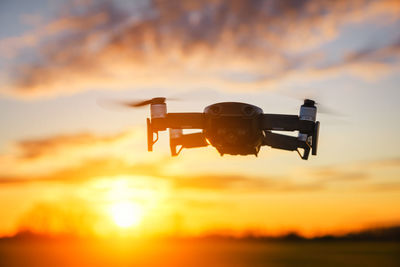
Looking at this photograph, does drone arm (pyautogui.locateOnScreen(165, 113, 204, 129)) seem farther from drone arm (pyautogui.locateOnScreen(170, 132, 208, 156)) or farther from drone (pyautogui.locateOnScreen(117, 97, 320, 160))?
drone arm (pyautogui.locateOnScreen(170, 132, 208, 156))

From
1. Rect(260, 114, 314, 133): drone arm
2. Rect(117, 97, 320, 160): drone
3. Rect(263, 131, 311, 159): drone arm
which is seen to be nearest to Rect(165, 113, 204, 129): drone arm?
Rect(117, 97, 320, 160): drone

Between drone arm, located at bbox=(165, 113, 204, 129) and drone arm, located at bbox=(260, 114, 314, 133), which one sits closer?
drone arm, located at bbox=(260, 114, 314, 133)

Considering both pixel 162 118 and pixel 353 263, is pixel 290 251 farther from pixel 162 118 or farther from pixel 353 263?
pixel 162 118

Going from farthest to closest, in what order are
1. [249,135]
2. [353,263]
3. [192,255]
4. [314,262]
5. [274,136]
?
1. [192,255]
2. [314,262]
3. [353,263]
4. [274,136]
5. [249,135]

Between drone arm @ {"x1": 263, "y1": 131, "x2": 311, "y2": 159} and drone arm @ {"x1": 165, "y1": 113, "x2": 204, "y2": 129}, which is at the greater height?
drone arm @ {"x1": 165, "y1": 113, "x2": 204, "y2": 129}

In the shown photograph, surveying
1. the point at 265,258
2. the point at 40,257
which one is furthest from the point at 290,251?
the point at 40,257

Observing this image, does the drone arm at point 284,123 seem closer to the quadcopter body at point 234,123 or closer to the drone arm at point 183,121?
the quadcopter body at point 234,123

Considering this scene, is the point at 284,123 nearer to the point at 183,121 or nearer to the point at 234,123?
the point at 234,123

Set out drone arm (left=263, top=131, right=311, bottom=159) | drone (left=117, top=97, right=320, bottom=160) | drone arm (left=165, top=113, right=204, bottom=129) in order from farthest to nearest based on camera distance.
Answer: drone arm (left=263, top=131, right=311, bottom=159) < drone arm (left=165, top=113, right=204, bottom=129) < drone (left=117, top=97, right=320, bottom=160)
